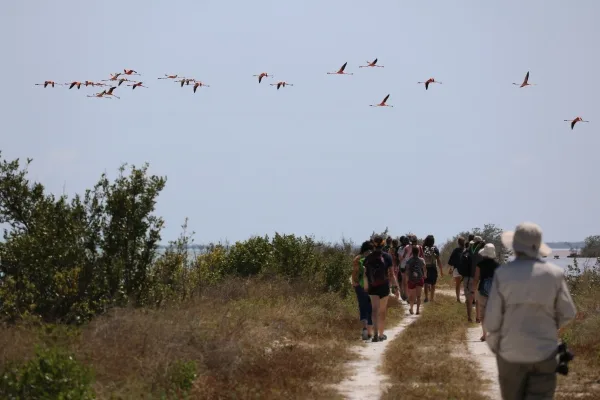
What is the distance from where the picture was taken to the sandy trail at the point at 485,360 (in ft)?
40.6

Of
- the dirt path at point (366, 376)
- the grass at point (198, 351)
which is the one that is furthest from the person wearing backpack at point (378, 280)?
the grass at point (198, 351)

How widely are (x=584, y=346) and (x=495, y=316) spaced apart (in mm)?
8890

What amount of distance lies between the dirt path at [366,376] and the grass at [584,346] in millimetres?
2291

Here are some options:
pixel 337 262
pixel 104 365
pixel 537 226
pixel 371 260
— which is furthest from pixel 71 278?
pixel 337 262

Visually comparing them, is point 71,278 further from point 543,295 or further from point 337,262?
point 337,262

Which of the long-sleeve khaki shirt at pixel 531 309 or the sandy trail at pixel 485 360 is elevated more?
the long-sleeve khaki shirt at pixel 531 309

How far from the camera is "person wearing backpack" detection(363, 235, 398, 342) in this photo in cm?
1792

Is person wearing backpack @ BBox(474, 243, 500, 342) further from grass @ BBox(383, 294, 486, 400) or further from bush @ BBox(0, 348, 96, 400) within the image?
bush @ BBox(0, 348, 96, 400)

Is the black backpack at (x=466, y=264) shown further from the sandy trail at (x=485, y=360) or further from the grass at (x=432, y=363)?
the sandy trail at (x=485, y=360)

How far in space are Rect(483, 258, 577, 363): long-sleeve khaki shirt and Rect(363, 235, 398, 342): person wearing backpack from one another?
10221 millimetres

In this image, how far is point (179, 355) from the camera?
Result: 12.3m

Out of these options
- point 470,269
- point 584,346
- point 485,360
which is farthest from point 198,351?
point 470,269

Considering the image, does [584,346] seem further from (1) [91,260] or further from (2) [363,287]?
(1) [91,260]

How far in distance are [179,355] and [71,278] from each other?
139 inches
